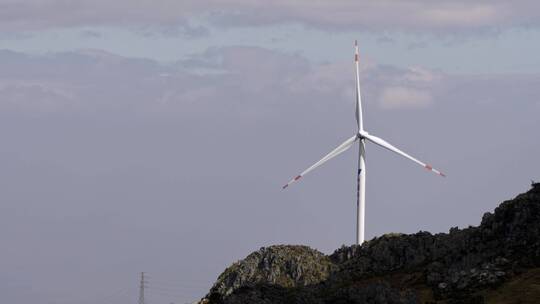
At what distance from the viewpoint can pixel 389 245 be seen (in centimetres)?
17812

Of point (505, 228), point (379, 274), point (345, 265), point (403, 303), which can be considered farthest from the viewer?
Answer: point (345, 265)

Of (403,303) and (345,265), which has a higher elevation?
(345,265)

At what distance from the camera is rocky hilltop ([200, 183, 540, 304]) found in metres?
126

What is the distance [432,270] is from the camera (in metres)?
152

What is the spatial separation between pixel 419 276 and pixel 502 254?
12.4 metres

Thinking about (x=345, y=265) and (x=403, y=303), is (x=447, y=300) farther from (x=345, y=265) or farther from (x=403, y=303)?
(x=345, y=265)

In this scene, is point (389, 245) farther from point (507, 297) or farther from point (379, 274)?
point (507, 297)

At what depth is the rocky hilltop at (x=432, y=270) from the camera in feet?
414

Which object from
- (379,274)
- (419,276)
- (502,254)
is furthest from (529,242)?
(379,274)

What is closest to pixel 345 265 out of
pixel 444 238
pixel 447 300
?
pixel 444 238

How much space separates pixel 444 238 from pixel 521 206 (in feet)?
63.6

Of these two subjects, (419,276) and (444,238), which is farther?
(444,238)

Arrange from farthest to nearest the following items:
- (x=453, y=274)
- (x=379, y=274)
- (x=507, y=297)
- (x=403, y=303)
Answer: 1. (x=379, y=274)
2. (x=453, y=274)
3. (x=507, y=297)
4. (x=403, y=303)

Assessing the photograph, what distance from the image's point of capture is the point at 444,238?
558ft
